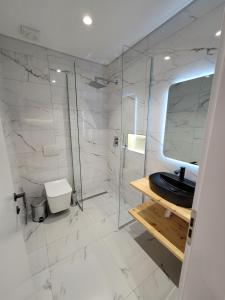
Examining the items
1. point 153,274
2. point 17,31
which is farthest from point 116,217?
point 17,31

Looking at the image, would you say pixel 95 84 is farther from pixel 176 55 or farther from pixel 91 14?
pixel 176 55

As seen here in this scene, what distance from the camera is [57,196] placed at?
1989mm

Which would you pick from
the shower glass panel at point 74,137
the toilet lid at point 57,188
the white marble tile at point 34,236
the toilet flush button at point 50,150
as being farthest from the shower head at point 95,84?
the white marble tile at point 34,236

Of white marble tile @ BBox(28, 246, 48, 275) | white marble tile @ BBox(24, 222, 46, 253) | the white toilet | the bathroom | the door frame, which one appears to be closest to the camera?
the door frame

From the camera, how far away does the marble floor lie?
1239 mm

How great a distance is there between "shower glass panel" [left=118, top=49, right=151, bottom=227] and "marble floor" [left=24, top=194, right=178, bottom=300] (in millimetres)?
356

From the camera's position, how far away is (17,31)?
165cm

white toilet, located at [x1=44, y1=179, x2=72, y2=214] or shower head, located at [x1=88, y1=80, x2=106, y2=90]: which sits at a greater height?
shower head, located at [x1=88, y1=80, x2=106, y2=90]

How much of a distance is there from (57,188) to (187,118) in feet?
6.73

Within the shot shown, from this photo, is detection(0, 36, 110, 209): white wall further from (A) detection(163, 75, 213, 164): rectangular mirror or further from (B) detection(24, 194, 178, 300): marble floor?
(A) detection(163, 75, 213, 164): rectangular mirror

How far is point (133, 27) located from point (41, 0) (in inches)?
37.8

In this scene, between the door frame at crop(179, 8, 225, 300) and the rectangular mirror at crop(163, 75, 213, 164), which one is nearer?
the door frame at crop(179, 8, 225, 300)

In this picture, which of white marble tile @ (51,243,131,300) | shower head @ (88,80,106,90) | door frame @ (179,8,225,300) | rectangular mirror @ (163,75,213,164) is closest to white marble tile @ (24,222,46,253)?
white marble tile @ (51,243,131,300)

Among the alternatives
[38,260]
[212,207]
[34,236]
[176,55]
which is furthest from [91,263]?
[176,55]
